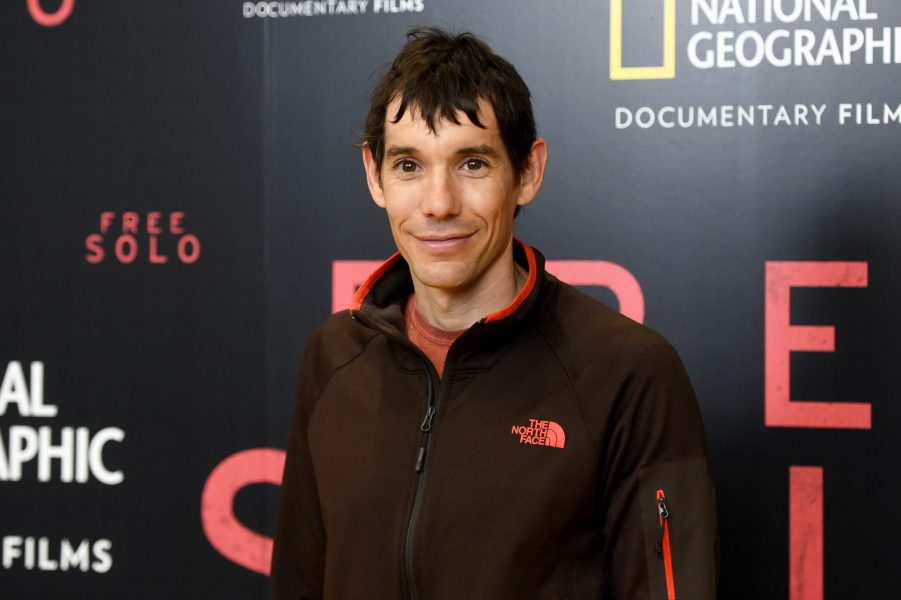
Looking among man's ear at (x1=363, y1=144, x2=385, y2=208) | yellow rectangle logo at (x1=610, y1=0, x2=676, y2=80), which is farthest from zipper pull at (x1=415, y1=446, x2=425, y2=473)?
yellow rectangle logo at (x1=610, y1=0, x2=676, y2=80)

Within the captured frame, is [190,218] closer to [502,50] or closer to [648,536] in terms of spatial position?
[502,50]

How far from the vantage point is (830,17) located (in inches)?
73.7

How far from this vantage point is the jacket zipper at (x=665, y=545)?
3.79ft

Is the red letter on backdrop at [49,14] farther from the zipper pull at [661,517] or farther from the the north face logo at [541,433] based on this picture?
the zipper pull at [661,517]

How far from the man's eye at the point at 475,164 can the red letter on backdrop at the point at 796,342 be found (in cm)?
82

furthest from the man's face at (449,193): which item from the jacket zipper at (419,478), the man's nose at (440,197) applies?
the jacket zipper at (419,478)

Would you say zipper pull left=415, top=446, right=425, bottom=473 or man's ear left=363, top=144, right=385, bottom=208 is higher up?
man's ear left=363, top=144, right=385, bottom=208

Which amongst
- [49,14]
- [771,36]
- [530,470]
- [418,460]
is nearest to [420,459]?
[418,460]

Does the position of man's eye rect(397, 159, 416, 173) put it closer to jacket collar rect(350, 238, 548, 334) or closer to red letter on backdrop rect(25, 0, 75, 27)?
jacket collar rect(350, 238, 548, 334)

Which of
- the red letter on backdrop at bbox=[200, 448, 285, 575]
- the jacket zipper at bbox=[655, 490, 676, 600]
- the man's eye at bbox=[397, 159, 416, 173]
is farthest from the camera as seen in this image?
the red letter on backdrop at bbox=[200, 448, 285, 575]

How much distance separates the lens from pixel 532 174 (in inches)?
52.8

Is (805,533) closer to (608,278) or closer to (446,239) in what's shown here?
(608,278)

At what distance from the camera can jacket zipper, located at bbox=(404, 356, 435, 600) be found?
1181 mm

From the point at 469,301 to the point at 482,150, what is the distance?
0.61 feet
